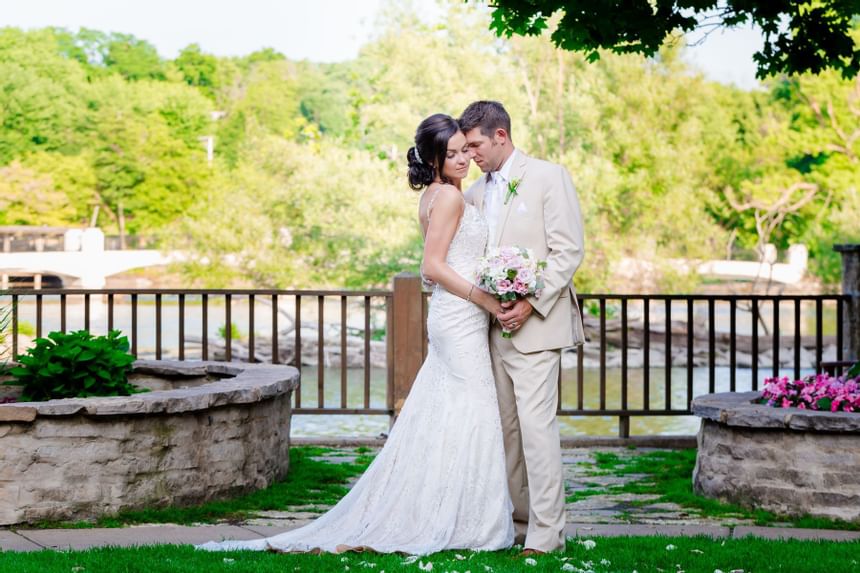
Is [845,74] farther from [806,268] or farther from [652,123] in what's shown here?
[806,268]

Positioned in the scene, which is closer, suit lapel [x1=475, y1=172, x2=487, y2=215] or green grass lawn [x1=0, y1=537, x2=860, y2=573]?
green grass lawn [x1=0, y1=537, x2=860, y2=573]

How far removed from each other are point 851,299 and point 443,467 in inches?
196

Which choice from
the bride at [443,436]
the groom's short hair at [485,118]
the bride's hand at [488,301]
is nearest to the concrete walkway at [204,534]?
the bride at [443,436]

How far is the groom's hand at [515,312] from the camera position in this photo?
4.60 m

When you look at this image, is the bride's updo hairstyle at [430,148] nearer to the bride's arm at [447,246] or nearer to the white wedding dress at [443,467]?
the bride's arm at [447,246]

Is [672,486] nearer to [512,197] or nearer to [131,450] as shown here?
[512,197]

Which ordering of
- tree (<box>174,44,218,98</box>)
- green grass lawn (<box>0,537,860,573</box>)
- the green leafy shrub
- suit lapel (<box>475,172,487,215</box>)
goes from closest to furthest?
1. green grass lawn (<box>0,537,860,573</box>)
2. suit lapel (<box>475,172,487,215</box>)
3. the green leafy shrub
4. tree (<box>174,44,218,98</box>)

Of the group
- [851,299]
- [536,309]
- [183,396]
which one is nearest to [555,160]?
[851,299]

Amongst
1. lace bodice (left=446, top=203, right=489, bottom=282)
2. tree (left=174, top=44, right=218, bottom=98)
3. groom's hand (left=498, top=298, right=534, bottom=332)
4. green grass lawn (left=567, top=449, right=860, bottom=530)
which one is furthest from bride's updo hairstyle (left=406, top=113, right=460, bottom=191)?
tree (left=174, top=44, right=218, bottom=98)

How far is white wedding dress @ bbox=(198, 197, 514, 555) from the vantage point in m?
4.66

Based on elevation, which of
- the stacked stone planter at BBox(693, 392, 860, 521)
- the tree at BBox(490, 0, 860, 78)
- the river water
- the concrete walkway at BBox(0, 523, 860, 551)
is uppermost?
the tree at BBox(490, 0, 860, 78)

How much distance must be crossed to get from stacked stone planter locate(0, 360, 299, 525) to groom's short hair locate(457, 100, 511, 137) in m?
2.02

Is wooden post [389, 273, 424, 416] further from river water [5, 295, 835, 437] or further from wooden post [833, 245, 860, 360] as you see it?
wooden post [833, 245, 860, 360]

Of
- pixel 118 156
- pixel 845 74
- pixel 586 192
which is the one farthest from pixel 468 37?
pixel 118 156
